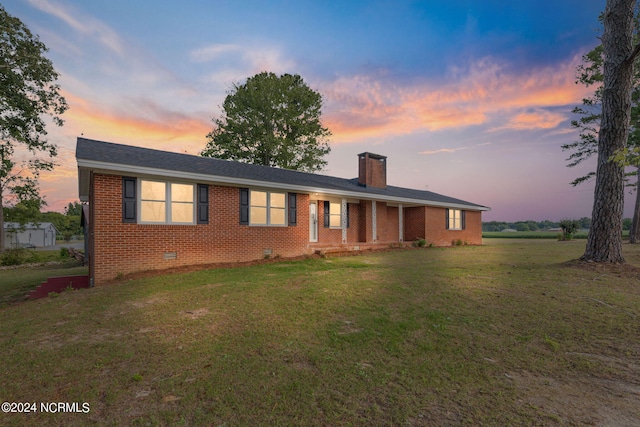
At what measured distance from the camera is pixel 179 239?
11.0 metres

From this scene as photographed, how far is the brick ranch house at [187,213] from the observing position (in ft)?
31.4

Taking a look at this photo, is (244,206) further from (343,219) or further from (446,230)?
(446,230)

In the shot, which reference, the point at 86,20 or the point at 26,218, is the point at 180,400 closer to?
the point at 86,20

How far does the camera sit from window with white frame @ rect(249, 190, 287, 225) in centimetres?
1309

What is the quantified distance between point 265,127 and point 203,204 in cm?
2282

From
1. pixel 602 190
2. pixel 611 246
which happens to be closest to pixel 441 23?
pixel 602 190

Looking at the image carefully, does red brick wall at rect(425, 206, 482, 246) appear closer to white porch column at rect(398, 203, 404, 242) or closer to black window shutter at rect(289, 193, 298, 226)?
white porch column at rect(398, 203, 404, 242)

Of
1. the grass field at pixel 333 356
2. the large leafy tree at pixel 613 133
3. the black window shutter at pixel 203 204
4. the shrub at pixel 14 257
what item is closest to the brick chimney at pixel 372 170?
the black window shutter at pixel 203 204

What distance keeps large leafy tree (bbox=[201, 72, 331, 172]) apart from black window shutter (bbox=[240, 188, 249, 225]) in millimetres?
19071

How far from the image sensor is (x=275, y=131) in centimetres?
3353

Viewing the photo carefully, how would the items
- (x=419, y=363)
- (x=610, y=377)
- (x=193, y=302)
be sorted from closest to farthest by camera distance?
(x=610, y=377) < (x=419, y=363) < (x=193, y=302)

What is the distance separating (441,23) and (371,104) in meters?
5.34

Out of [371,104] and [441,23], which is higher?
[441,23]

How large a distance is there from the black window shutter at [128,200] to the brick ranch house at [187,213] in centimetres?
3
